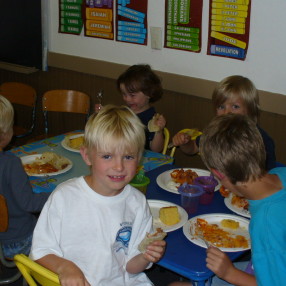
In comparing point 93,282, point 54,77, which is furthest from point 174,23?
point 93,282

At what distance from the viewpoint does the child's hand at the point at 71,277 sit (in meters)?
1.35

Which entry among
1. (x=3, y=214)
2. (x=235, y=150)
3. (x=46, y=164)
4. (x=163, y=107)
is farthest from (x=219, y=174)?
(x=163, y=107)

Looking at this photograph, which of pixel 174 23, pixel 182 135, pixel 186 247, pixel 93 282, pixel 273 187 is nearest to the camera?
pixel 273 187

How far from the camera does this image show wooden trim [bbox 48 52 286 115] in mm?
3049

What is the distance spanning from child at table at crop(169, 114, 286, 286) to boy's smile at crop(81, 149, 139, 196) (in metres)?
0.27

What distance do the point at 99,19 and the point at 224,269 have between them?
292 centimetres

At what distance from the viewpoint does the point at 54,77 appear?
4422 millimetres

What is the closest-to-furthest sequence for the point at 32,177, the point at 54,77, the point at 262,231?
the point at 262,231 → the point at 32,177 → the point at 54,77

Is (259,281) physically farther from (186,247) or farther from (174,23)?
(174,23)

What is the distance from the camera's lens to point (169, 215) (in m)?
1.87

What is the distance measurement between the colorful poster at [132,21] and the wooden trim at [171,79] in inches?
10.0

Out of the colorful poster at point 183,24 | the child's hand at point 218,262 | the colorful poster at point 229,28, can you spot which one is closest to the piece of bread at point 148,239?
the child's hand at point 218,262

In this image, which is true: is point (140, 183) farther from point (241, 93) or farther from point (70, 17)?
point (70, 17)

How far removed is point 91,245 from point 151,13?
2.44 metres
